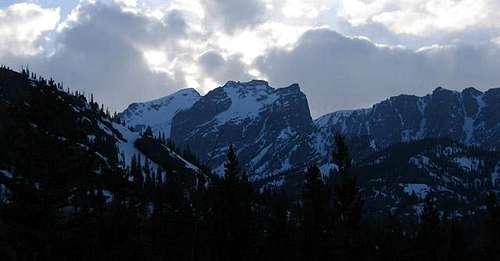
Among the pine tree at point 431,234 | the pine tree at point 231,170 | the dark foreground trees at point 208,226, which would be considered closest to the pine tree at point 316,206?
the dark foreground trees at point 208,226

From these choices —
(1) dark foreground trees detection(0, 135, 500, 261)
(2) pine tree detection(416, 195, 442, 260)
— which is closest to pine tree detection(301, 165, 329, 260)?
(1) dark foreground trees detection(0, 135, 500, 261)

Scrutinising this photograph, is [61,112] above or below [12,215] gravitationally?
above

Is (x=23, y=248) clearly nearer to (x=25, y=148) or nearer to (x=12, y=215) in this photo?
(x=12, y=215)

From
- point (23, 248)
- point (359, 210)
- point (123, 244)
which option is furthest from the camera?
point (123, 244)

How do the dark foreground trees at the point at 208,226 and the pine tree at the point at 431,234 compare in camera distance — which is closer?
the dark foreground trees at the point at 208,226

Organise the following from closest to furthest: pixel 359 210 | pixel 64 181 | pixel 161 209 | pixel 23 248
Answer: pixel 23 248 < pixel 64 181 < pixel 359 210 < pixel 161 209

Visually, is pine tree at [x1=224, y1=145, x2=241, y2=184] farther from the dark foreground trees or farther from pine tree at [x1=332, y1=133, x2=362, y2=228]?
pine tree at [x1=332, y1=133, x2=362, y2=228]

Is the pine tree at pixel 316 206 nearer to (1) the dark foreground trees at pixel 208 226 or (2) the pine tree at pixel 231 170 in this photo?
(1) the dark foreground trees at pixel 208 226

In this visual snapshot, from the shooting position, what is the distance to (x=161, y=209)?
95.5 m

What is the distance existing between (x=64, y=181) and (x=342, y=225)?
23504mm

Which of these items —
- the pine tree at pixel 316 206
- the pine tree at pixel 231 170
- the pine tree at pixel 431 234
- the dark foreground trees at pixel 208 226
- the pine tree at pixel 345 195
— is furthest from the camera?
the pine tree at pixel 431 234

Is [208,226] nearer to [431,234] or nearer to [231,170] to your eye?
[231,170]

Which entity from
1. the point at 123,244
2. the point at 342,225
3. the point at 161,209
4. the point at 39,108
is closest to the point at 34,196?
the point at 39,108

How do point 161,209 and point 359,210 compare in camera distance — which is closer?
point 359,210
